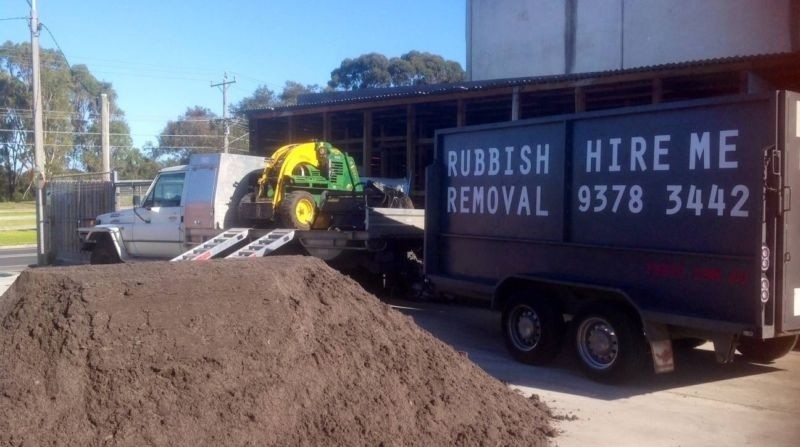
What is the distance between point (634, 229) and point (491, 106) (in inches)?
533

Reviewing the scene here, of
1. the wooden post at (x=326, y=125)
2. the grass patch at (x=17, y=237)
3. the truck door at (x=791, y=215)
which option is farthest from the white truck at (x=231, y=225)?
the grass patch at (x=17, y=237)

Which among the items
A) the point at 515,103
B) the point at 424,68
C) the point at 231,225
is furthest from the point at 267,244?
the point at 424,68

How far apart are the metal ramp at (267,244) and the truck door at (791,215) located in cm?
717

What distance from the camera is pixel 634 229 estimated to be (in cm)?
794

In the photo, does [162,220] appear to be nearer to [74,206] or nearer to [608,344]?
[74,206]

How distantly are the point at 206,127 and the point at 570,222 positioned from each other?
62.9 metres

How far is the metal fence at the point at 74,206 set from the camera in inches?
732

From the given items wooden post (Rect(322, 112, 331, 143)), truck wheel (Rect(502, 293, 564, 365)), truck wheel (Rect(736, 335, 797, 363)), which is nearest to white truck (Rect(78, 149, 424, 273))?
truck wheel (Rect(502, 293, 564, 365))

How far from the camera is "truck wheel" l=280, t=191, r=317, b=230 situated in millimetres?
13055

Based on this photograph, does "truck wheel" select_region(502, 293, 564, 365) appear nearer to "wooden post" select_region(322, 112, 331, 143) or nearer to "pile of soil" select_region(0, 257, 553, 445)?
"pile of soil" select_region(0, 257, 553, 445)

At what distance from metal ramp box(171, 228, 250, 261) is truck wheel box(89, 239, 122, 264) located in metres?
3.41

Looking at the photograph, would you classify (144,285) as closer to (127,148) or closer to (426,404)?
(426,404)

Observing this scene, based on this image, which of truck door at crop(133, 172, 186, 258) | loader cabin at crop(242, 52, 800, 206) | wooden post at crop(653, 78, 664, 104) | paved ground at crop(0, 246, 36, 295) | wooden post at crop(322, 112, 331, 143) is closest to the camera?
truck door at crop(133, 172, 186, 258)

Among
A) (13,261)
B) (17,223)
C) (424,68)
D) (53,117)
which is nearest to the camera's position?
(13,261)
